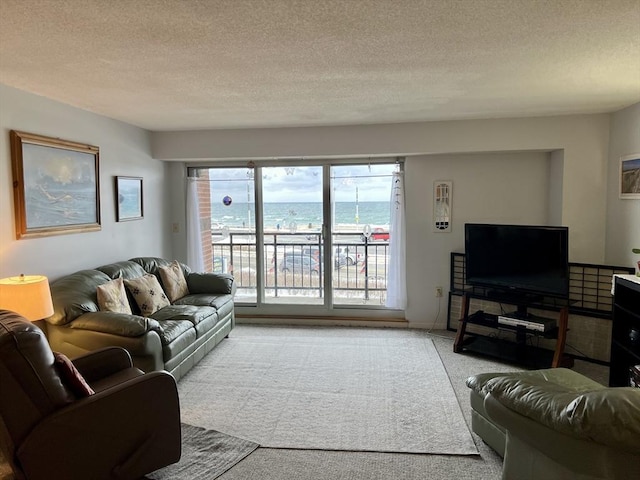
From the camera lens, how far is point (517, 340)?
3998 millimetres

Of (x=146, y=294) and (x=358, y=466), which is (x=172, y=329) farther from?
(x=358, y=466)

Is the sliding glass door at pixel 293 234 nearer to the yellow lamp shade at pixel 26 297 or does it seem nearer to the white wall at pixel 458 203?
the white wall at pixel 458 203

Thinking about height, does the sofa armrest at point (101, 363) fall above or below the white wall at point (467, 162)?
below

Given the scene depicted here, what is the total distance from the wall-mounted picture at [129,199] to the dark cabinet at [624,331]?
446 cm

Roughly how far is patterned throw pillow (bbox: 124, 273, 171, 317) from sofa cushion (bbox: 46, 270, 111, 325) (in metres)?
0.26

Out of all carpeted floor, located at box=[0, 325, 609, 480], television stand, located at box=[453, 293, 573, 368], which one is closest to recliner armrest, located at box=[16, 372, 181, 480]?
carpeted floor, located at box=[0, 325, 609, 480]

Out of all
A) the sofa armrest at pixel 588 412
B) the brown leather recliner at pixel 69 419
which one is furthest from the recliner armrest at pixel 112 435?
the sofa armrest at pixel 588 412

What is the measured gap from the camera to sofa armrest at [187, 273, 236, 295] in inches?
177

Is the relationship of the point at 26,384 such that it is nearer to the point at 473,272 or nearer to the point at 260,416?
the point at 260,416

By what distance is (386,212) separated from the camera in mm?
5012

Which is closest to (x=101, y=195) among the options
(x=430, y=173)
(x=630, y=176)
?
(x=430, y=173)

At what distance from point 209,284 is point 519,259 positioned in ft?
10.2

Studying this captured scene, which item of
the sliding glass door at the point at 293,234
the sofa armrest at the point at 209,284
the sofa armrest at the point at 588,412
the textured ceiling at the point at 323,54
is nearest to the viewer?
the sofa armrest at the point at 588,412

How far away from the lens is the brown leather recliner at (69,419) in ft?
5.99
